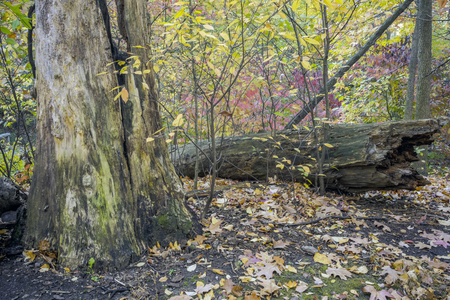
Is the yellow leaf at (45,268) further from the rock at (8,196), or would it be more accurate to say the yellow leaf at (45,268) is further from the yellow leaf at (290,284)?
the yellow leaf at (290,284)

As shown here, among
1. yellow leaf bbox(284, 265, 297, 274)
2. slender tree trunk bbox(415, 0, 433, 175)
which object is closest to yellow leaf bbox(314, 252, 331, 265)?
yellow leaf bbox(284, 265, 297, 274)

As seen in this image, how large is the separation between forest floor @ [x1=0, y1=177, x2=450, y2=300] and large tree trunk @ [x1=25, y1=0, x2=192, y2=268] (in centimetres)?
19

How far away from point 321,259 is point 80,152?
7.42 ft

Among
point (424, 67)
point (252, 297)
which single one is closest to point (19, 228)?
point (252, 297)

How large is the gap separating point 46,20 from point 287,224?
3042mm

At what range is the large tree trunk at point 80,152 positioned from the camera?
87.3 inches

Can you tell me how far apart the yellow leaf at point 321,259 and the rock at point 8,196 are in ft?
10.1

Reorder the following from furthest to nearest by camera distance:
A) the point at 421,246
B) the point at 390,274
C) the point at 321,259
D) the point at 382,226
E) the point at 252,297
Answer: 1. the point at 382,226
2. the point at 421,246
3. the point at 321,259
4. the point at 390,274
5. the point at 252,297

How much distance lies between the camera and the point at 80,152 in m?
2.26

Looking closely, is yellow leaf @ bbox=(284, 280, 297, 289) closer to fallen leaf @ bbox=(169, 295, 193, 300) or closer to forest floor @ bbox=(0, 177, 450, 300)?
forest floor @ bbox=(0, 177, 450, 300)

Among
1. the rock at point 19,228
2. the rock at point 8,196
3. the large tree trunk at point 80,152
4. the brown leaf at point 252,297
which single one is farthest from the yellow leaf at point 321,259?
the rock at point 8,196

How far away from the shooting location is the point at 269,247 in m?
2.58

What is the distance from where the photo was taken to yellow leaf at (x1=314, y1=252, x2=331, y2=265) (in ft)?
7.65

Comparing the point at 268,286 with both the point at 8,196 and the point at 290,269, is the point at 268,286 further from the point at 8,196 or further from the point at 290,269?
the point at 8,196
